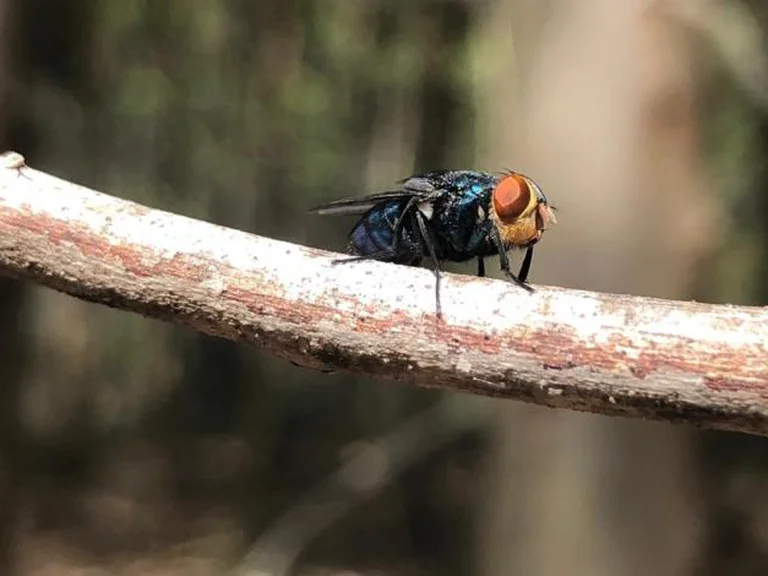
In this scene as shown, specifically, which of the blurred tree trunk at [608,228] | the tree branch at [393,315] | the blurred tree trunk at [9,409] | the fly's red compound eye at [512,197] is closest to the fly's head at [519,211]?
the fly's red compound eye at [512,197]

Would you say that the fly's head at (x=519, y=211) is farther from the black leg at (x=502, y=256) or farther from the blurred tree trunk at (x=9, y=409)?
the blurred tree trunk at (x=9, y=409)

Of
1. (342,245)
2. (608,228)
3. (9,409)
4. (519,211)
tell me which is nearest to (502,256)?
(519,211)

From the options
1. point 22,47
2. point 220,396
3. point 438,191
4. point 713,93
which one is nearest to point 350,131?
point 220,396

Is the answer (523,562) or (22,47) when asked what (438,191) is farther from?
(22,47)

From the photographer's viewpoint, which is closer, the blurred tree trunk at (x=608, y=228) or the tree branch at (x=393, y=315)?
the tree branch at (x=393, y=315)

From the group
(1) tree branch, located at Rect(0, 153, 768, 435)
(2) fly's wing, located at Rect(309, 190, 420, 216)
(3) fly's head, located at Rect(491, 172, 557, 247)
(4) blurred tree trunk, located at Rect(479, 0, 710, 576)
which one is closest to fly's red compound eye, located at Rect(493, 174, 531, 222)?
(3) fly's head, located at Rect(491, 172, 557, 247)

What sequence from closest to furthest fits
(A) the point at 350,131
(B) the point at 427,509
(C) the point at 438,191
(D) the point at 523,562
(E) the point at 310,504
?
(C) the point at 438,191, (D) the point at 523,562, (E) the point at 310,504, (B) the point at 427,509, (A) the point at 350,131
